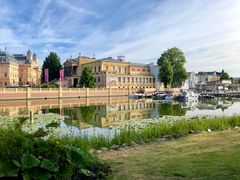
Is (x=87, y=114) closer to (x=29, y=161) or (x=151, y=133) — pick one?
(x=151, y=133)

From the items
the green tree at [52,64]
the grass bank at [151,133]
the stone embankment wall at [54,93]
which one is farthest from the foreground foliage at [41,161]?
the green tree at [52,64]

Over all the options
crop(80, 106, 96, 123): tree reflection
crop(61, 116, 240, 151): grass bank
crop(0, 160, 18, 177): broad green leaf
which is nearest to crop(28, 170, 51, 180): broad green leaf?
crop(0, 160, 18, 177): broad green leaf

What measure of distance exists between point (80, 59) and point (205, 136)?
88.7m

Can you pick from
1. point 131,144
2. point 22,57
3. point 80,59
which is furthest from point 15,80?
point 131,144

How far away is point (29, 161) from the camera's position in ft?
15.1

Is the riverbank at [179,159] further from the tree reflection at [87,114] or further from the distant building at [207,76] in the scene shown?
the distant building at [207,76]

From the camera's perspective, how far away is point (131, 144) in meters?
10.6

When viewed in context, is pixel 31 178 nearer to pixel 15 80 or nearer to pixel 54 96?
pixel 54 96

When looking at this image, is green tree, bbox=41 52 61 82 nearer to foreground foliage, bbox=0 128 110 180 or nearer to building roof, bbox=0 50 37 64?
building roof, bbox=0 50 37 64

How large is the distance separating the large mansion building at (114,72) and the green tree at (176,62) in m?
6.84

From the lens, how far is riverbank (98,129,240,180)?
619 cm

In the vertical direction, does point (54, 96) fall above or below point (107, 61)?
below

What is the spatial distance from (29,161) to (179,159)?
4.38 metres

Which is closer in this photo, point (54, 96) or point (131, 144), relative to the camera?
point (131, 144)
